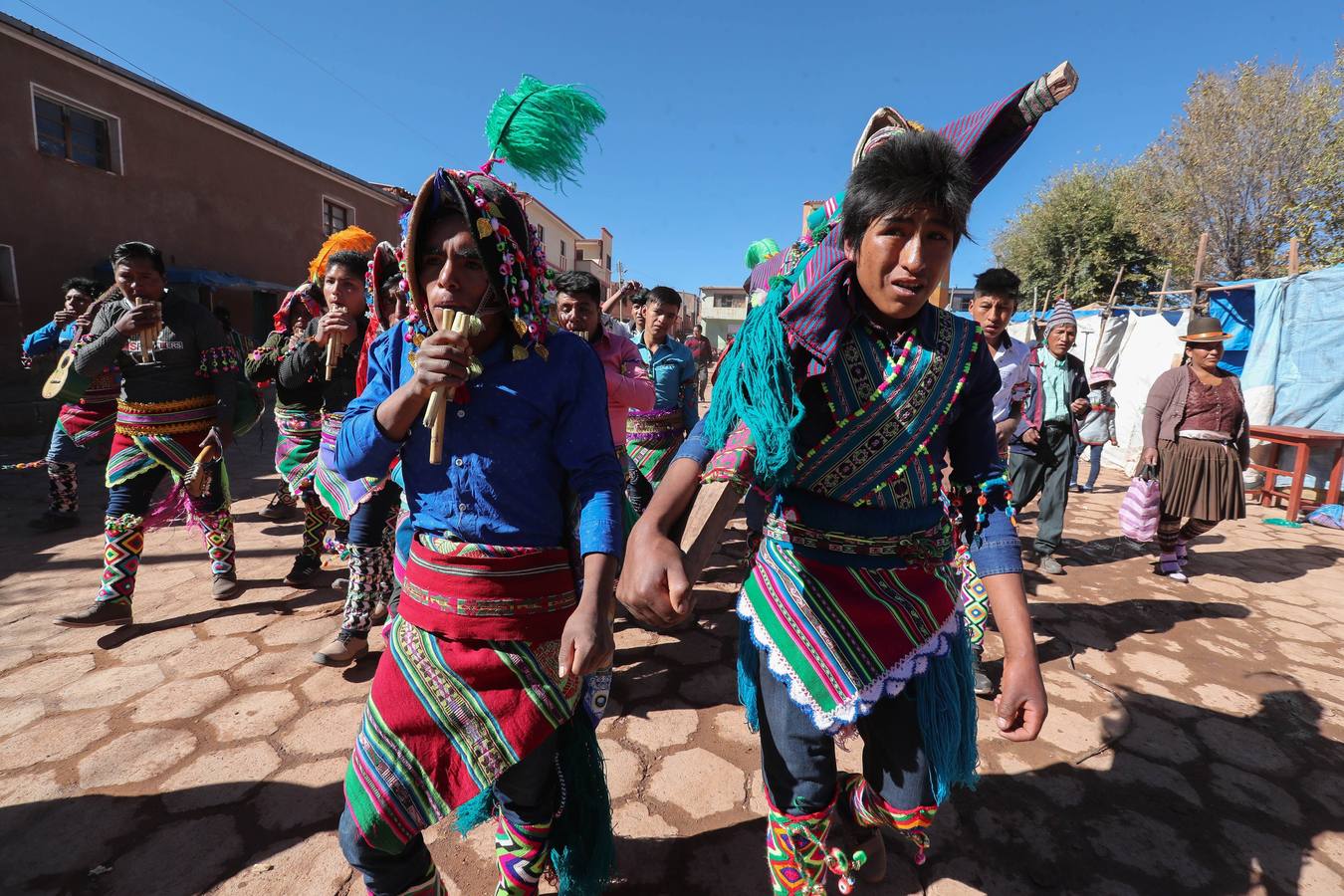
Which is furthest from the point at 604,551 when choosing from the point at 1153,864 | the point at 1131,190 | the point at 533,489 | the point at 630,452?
the point at 1131,190

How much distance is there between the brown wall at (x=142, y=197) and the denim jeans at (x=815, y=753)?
1425 centimetres

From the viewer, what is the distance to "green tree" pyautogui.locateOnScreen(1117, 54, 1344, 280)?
16.5 meters

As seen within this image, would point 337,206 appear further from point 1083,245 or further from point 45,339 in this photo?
point 1083,245

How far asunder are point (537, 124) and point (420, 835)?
7.05 ft

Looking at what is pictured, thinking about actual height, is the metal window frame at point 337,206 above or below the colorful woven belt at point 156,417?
above

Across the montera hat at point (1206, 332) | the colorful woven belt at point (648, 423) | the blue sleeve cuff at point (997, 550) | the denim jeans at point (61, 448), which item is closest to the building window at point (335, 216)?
the denim jeans at point (61, 448)

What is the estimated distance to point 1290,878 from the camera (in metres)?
2.21

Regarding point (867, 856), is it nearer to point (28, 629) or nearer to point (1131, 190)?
point (28, 629)

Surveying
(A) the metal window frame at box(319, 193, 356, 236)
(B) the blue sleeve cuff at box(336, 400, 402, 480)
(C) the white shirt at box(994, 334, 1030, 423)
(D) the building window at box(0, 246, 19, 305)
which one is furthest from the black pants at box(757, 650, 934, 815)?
(A) the metal window frame at box(319, 193, 356, 236)

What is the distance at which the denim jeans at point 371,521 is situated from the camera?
3303 millimetres

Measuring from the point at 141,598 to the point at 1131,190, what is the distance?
2918 cm

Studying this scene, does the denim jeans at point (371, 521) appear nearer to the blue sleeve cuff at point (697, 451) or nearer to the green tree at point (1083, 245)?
the blue sleeve cuff at point (697, 451)

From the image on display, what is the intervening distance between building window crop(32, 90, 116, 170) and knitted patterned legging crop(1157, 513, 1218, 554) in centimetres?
1741

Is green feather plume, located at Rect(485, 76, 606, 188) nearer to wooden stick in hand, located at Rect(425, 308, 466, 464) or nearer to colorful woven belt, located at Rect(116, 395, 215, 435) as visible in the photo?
wooden stick in hand, located at Rect(425, 308, 466, 464)
